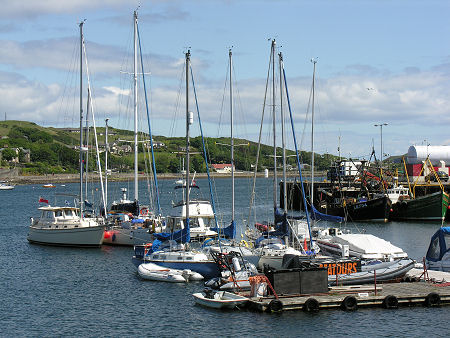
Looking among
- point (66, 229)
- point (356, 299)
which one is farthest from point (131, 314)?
point (66, 229)

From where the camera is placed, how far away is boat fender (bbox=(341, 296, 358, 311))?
3256 centimetres

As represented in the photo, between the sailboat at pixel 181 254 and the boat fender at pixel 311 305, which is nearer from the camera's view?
the boat fender at pixel 311 305

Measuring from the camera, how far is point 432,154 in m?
116

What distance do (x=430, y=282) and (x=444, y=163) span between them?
3159 inches

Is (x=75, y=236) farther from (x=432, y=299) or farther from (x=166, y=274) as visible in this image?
(x=432, y=299)

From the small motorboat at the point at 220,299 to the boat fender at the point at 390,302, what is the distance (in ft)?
22.4

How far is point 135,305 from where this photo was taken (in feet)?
116

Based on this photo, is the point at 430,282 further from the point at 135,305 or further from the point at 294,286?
the point at 135,305

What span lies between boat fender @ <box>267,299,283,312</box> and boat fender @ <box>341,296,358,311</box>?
3190 mm

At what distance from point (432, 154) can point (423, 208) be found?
38108 mm

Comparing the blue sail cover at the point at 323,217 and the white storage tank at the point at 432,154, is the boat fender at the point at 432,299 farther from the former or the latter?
the white storage tank at the point at 432,154

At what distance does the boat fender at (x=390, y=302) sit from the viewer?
3306 centimetres

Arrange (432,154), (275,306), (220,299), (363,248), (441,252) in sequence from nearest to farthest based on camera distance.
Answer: (275,306), (220,299), (441,252), (363,248), (432,154)

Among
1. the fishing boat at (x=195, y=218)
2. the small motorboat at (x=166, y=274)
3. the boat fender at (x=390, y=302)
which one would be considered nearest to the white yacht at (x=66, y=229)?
the fishing boat at (x=195, y=218)
